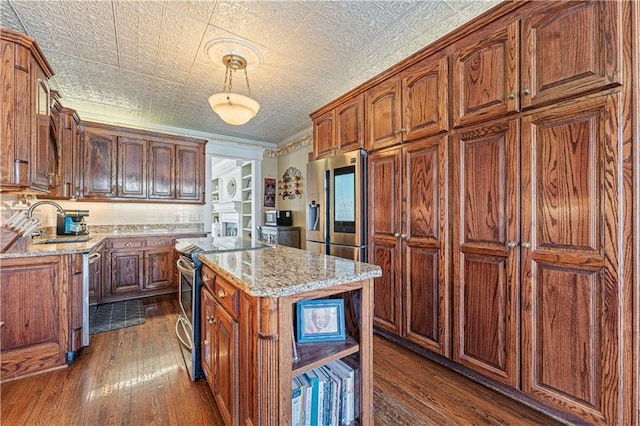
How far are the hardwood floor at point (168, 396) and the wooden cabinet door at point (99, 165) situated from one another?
2434mm

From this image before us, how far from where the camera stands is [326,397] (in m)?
1.23

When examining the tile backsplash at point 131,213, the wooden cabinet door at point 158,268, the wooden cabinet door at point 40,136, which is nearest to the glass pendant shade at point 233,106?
the wooden cabinet door at point 40,136

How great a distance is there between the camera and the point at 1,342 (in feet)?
6.26

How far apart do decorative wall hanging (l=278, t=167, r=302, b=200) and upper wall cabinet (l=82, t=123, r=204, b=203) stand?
1512 mm

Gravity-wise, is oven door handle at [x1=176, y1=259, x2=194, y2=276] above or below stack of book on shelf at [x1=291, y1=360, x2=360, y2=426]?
above

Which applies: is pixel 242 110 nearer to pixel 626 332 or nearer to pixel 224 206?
pixel 626 332

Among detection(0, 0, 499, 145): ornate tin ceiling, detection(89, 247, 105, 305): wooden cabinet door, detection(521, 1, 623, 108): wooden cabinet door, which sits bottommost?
detection(89, 247, 105, 305): wooden cabinet door

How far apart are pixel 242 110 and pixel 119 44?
4.17 feet

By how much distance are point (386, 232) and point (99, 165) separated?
407 cm

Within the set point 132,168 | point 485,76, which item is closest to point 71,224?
point 132,168

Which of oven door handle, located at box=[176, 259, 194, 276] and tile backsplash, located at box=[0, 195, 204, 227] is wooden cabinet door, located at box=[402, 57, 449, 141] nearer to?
oven door handle, located at box=[176, 259, 194, 276]

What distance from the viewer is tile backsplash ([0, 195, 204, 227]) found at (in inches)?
149

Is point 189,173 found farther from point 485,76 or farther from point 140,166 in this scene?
point 485,76

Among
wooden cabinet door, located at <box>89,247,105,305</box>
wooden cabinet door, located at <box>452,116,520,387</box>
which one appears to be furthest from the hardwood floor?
wooden cabinet door, located at <box>89,247,105,305</box>
